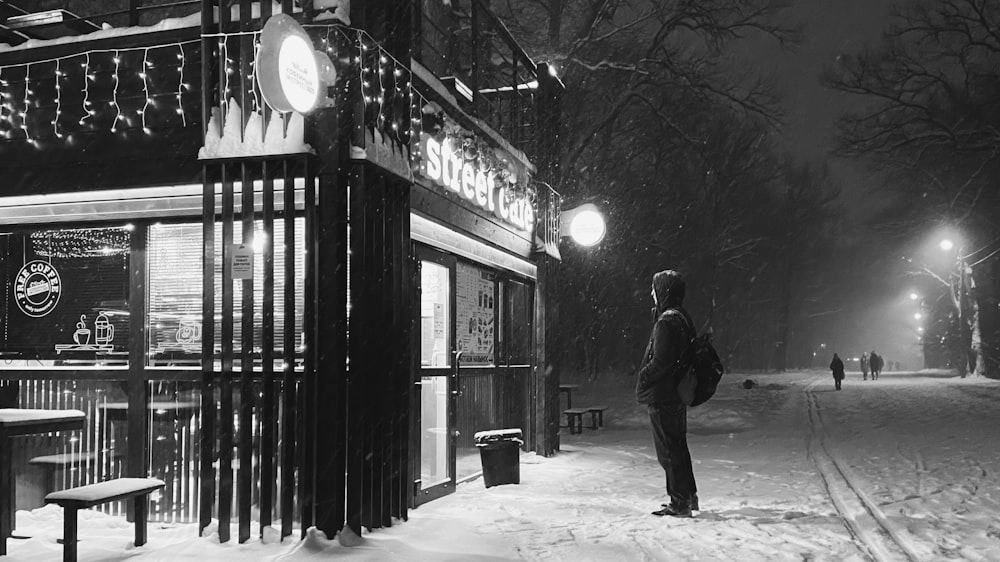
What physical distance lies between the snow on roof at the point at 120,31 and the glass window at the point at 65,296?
67.6 inches

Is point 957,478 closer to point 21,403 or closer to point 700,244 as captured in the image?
point 21,403

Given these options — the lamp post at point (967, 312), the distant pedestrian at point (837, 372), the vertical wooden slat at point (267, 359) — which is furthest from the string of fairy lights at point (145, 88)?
the lamp post at point (967, 312)

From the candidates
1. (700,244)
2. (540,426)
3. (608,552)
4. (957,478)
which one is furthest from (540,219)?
(700,244)

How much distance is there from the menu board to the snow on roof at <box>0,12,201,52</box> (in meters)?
3.91

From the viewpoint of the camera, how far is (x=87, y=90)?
812 cm

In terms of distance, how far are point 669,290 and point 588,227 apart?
236 inches

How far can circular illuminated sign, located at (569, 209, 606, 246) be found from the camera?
14172mm

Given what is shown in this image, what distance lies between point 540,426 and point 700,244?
23.7m

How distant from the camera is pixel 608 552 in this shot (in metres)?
6.79

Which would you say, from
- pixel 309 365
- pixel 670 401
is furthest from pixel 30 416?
pixel 670 401

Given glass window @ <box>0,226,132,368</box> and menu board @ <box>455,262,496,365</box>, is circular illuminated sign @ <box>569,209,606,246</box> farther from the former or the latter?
glass window @ <box>0,226,132,368</box>

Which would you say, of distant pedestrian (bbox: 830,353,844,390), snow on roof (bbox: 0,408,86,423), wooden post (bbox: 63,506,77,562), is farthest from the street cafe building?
distant pedestrian (bbox: 830,353,844,390)

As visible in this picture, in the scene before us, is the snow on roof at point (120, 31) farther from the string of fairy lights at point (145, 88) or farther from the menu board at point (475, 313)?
the menu board at point (475, 313)

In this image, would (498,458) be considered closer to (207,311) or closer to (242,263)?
(207,311)
